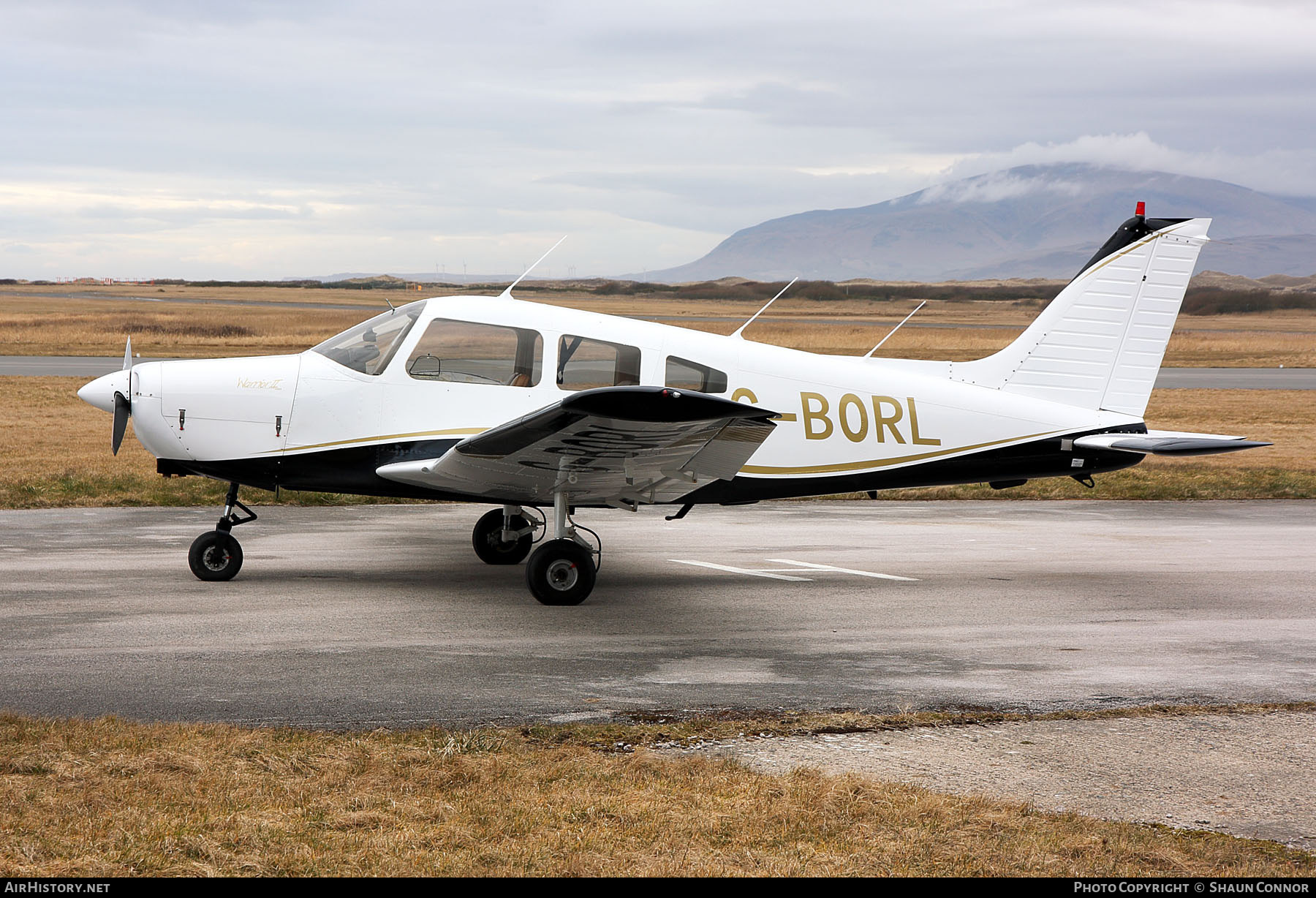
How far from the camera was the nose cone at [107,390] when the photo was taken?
8977mm

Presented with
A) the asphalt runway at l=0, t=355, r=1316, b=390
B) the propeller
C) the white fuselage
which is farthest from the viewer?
the asphalt runway at l=0, t=355, r=1316, b=390

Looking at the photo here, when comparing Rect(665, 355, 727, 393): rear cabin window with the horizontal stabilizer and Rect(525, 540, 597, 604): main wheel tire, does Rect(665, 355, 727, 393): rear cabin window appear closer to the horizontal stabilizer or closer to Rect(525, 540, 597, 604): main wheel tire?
Rect(525, 540, 597, 604): main wheel tire

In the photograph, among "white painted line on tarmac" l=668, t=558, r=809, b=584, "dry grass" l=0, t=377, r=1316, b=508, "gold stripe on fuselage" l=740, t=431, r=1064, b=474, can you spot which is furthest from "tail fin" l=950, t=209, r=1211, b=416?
"dry grass" l=0, t=377, r=1316, b=508

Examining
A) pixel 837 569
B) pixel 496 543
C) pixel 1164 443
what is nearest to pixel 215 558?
pixel 496 543

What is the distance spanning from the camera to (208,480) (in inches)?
609

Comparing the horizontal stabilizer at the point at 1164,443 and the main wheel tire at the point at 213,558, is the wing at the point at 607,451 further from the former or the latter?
the horizontal stabilizer at the point at 1164,443

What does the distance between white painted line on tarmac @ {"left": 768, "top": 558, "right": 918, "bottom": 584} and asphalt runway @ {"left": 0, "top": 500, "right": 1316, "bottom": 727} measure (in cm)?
4

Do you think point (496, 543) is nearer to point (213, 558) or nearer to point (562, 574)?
point (562, 574)

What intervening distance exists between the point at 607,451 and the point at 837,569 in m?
3.36

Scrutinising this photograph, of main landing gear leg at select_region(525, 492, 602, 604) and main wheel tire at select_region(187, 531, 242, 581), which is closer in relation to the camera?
main landing gear leg at select_region(525, 492, 602, 604)

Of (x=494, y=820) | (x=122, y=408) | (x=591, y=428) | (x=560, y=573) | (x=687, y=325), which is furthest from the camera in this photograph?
(x=687, y=325)

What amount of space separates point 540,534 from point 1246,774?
7449mm

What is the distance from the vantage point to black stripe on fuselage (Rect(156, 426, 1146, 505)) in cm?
908
